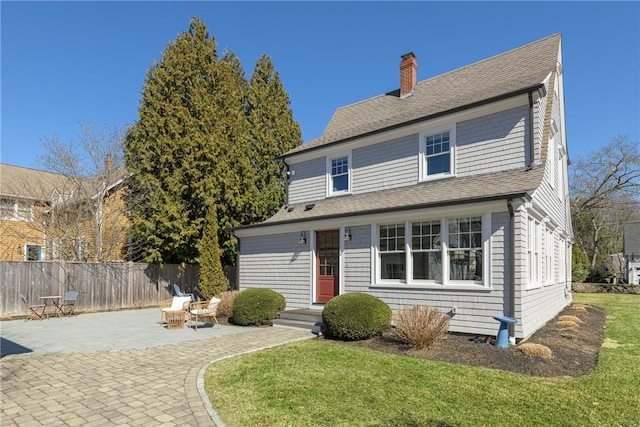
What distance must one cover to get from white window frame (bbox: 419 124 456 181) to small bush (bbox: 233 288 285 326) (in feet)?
19.6

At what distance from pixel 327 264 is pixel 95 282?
401 inches

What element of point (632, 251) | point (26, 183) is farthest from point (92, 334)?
point (632, 251)

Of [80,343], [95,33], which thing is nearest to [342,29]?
[95,33]

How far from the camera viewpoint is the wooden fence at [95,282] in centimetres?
1393

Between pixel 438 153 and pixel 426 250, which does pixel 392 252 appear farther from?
pixel 438 153

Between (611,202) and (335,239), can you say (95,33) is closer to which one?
(335,239)

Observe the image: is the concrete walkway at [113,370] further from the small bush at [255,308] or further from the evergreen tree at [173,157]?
the evergreen tree at [173,157]

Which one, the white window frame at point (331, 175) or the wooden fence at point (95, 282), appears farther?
the wooden fence at point (95, 282)

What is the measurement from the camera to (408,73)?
593 inches

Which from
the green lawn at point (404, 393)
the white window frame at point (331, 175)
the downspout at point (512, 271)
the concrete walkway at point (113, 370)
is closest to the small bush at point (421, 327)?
the green lawn at point (404, 393)

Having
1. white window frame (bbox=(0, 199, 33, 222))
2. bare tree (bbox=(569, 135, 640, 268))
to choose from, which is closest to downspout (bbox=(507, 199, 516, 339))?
white window frame (bbox=(0, 199, 33, 222))

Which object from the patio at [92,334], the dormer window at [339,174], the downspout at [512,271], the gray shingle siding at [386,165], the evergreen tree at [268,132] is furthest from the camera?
the evergreen tree at [268,132]

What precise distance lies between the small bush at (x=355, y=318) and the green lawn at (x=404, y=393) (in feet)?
4.76

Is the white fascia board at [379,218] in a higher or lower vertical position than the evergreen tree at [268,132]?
lower
